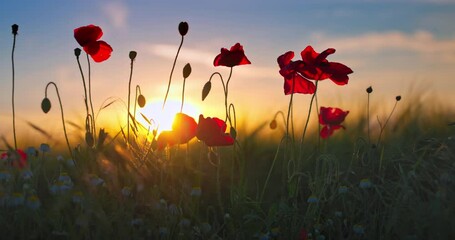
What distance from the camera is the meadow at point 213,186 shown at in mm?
2309

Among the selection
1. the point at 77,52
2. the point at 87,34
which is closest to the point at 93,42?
Result: the point at 87,34

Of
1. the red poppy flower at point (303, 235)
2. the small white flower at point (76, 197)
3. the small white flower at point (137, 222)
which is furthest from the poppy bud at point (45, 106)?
the red poppy flower at point (303, 235)

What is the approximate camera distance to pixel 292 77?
293 cm

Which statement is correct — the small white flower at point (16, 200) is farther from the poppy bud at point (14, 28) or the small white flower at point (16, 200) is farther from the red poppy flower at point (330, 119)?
the red poppy flower at point (330, 119)

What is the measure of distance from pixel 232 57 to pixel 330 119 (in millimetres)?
871

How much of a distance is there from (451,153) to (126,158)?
1419mm

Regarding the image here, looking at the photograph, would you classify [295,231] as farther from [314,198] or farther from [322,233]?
[322,233]

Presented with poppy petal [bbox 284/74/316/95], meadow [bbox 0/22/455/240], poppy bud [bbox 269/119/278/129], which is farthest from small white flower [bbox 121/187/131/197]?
poppy bud [bbox 269/119/278/129]

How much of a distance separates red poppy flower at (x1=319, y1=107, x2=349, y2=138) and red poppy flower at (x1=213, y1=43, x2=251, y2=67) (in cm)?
80

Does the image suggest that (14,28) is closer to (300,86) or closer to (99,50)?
(99,50)

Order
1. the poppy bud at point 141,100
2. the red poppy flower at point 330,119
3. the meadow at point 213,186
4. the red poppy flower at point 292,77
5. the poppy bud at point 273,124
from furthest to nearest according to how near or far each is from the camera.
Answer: the red poppy flower at point 330,119 < the poppy bud at point 273,124 < the poppy bud at point 141,100 < the red poppy flower at point 292,77 < the meadow at point 213,186

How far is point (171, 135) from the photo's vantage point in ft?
9.21

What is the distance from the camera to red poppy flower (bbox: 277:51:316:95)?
285cm

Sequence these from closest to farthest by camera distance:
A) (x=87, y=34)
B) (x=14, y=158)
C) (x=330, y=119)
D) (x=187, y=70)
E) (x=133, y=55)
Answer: (x=14, y=158) → (x=187, y=70) → (x=133, y=55) → (x=87, y=34) → (x=330, y=119)
